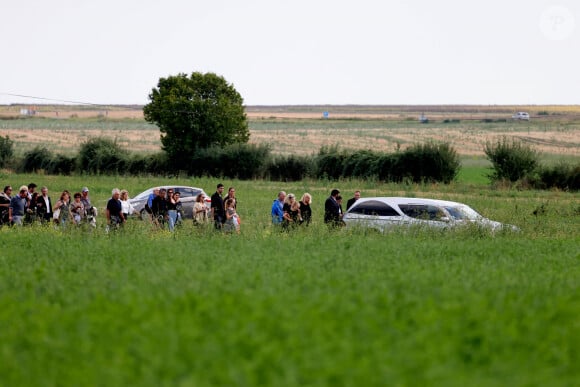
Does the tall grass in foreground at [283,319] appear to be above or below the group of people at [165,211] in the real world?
above

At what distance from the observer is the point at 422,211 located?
23484 millimetres

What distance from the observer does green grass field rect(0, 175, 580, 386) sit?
27.9ft

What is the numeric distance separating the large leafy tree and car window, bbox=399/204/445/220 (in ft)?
143

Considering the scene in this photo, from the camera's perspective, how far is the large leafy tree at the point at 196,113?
6894 cm

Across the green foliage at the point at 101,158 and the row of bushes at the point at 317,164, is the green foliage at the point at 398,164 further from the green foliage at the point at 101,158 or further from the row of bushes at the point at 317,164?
the green foliage at the point at 101,158

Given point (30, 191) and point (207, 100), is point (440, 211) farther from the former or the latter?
point (207, 100)

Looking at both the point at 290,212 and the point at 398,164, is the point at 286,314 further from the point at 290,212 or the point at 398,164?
the point at 398,164

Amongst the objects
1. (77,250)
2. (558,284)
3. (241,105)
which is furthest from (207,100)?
(558,284)

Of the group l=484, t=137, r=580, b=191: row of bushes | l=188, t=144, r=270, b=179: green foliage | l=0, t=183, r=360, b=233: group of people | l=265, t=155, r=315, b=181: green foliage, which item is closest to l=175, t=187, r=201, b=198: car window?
l=0, t=183, r=360, b=233: group of people

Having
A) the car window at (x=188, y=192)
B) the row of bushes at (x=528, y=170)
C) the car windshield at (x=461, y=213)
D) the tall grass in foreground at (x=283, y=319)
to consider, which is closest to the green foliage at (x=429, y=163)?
the row of bushes at (x=528, y=170)

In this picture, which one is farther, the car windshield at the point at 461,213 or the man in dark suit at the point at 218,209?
the car windshield at the point at 461,213

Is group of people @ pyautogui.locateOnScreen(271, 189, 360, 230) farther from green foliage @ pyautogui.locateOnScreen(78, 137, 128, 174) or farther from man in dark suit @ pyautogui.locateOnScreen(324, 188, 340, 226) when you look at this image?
green foliage @ pyautogui.locateOnScreen(78, 137, 128, 174)

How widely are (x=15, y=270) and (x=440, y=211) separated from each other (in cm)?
1201

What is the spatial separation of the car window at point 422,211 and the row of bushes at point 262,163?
94.6 feet
